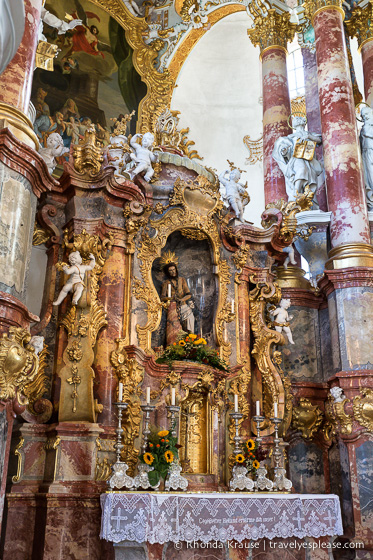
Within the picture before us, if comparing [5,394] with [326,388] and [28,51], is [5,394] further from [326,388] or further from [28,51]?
[326,388]

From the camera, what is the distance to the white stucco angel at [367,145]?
11648 millimetres

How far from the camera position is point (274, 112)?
41.7ft

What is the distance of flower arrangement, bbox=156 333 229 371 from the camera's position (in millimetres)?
8086

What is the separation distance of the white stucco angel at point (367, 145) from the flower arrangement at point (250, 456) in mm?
5767

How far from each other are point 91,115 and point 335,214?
19.0 ft

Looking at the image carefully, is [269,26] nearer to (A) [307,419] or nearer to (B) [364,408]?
(A) [307,419]

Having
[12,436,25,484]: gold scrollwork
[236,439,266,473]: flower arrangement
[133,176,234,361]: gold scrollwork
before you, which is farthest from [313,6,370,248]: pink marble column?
[12,436,25,484]: gold scrollwork

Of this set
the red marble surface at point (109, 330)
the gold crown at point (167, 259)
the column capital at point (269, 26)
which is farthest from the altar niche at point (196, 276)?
the column capital at point (269, 26)

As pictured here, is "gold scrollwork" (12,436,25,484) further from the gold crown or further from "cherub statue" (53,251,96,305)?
the gold crown

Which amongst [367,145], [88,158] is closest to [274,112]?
[367,145]

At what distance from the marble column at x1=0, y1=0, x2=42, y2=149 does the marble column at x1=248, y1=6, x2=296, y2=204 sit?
6.51 meters

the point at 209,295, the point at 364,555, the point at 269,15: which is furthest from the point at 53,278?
the point at 269,15

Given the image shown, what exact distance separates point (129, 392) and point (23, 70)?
404cm

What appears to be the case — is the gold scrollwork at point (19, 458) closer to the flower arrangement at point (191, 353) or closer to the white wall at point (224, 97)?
the flower arrangement at point (191, 353)
